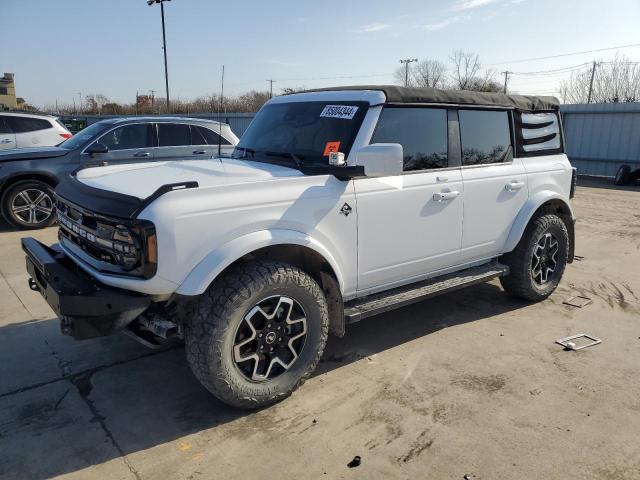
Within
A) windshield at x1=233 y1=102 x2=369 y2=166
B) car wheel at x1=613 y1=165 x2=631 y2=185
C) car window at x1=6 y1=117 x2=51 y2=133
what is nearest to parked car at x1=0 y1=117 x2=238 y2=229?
car window at x1=6 y1=117 x2=51 y2=133

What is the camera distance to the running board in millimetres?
3734

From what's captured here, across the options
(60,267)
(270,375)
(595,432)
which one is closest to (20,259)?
(60,267)

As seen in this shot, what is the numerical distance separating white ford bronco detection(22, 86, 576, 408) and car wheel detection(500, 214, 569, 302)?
0.02 meters

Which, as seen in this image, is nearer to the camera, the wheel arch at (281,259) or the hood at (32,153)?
the wheel arch at (281,259)

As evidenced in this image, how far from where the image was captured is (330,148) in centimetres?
379

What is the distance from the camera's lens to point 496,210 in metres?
4.62

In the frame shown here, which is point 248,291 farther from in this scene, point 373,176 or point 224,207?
point 373,176

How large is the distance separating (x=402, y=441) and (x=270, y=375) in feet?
3.03

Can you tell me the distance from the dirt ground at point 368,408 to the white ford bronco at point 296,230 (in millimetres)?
353

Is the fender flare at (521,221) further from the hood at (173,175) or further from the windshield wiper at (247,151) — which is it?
the windshield wiper at (247,151)

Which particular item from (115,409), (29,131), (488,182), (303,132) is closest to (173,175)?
(303,132)

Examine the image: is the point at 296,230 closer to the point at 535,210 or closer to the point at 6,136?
the point at 535,210

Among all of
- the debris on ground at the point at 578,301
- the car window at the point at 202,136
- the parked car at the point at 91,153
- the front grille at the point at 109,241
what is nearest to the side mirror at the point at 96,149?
the parked car at the point at 91,153

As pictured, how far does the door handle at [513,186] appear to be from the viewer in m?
4.67
